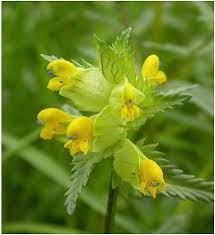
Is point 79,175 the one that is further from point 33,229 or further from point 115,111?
point 33,229

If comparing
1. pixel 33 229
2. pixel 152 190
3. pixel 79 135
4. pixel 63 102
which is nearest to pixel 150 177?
pixel 152 190

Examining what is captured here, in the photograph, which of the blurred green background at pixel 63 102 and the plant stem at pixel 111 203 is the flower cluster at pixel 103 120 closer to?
the plant stem at pixel 111 203

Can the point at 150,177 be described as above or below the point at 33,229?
above

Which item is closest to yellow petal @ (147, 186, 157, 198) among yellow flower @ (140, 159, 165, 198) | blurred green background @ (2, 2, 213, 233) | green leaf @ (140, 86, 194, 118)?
yellow flower @ (140, 159, 165, 198)

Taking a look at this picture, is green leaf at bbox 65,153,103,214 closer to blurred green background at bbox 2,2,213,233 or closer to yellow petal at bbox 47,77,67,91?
yellow petal at bbox 47,77,67,91

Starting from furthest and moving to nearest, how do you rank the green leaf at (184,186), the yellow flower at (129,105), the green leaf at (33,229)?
the green leaf at (33,229)
the green leaf at (184,186)
the yellow flower at (129,105)

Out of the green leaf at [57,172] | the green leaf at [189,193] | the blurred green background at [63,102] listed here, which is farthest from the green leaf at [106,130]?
the green leaf at [57,172]
